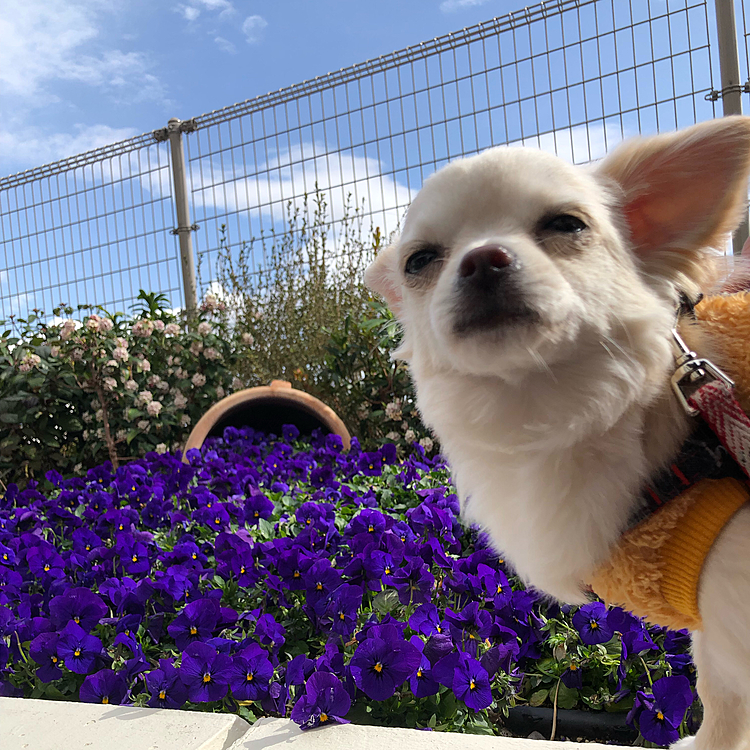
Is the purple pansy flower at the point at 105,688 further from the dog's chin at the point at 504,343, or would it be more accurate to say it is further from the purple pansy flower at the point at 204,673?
the dog's chin at the point at 504,343

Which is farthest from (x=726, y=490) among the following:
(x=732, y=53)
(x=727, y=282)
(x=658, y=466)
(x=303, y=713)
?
(x=732, y=53)

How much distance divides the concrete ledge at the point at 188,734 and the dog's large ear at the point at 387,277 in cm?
94

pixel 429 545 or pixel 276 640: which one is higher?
pixel 429 545

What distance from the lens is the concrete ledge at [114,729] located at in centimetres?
137

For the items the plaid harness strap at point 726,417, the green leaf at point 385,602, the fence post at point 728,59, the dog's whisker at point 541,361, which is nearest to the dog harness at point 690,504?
the plaid harness strap at point 726,417

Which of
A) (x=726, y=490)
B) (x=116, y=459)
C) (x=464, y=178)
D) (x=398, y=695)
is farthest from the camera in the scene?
(x=116, y=459)

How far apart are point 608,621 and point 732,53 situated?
14.0 ft

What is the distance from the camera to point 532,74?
501cm

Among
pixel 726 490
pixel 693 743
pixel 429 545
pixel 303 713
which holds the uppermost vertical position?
pixel 726 490

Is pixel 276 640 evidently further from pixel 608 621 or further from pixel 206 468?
pixel 206 468

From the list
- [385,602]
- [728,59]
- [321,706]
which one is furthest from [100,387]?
[728,59]

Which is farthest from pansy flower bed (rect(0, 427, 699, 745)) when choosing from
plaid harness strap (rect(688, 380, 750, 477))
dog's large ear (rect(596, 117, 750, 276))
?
dog's large ear (rect(596, 117, 750, 276))

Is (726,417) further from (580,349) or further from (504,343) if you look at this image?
(504,343)

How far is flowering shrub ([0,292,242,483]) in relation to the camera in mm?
4934
